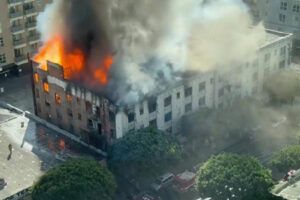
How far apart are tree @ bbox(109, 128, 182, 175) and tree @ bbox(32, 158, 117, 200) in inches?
182

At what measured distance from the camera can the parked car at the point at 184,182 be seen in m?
74.6

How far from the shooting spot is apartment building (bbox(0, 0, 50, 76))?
10556 centimetres

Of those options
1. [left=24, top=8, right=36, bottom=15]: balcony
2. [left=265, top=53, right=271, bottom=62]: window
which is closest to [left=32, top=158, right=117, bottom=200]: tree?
[left=265, top=53, right=271, bottom=62]: window

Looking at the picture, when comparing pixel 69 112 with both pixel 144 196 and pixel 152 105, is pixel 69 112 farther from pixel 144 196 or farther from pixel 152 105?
pixel 144 196

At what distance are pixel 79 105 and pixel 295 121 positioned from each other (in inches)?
1299

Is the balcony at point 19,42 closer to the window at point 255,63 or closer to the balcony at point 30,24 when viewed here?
the balcony at point 30,24

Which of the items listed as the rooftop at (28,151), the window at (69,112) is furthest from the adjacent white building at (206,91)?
the window at (69,112)

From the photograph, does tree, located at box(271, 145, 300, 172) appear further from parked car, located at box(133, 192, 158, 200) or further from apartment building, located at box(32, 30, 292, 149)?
apartment building, located at box(32, 30, 292, 149)

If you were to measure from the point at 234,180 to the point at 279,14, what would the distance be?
63.3 metres

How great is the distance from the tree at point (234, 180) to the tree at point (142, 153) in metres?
6.19

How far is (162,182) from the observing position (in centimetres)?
7531

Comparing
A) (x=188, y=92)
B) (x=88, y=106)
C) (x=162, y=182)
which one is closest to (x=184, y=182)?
(x=162, y=182)

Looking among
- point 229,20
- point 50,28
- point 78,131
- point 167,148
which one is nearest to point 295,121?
point 229,20

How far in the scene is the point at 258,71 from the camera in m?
94.5
